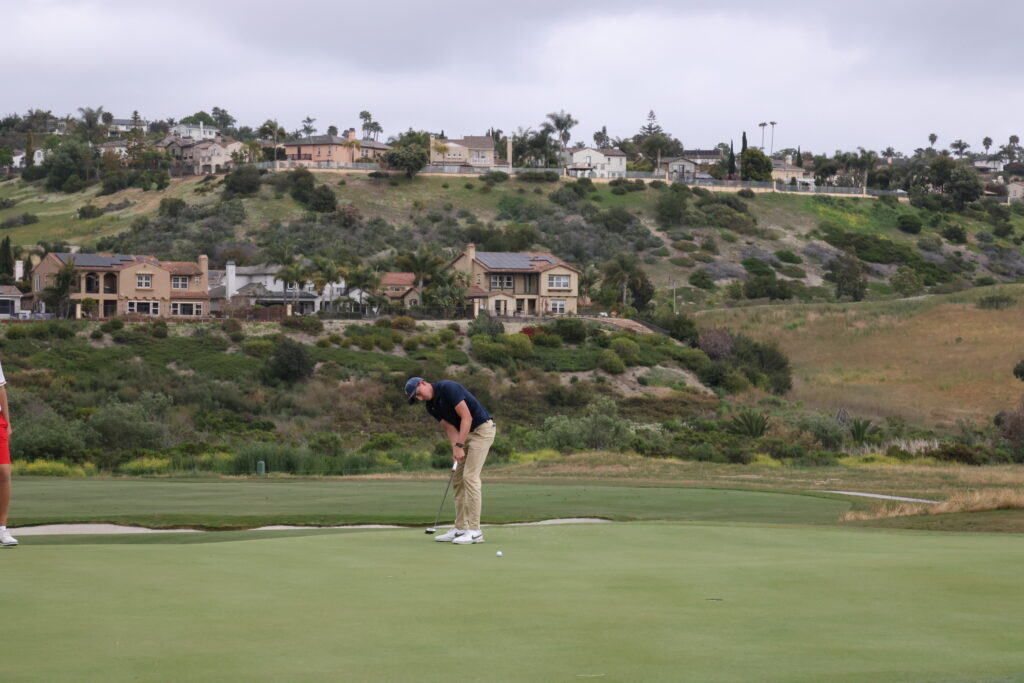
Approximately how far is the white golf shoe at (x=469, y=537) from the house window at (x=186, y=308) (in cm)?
8181

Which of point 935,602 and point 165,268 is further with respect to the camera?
point 165,268

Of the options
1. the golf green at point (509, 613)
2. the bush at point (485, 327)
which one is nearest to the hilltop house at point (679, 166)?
the bush at point (485, 327)

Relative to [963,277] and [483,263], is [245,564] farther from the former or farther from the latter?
[963,277]

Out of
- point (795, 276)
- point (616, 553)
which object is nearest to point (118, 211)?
point (795, 276)

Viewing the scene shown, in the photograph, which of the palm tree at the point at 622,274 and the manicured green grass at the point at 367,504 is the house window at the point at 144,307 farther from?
the manicured green grass at the point at 367,504

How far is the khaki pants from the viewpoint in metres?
14.3

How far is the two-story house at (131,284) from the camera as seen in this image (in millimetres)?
88688

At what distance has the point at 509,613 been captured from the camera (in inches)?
343

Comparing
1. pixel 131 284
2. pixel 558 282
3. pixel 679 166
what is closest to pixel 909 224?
pixel 679 166

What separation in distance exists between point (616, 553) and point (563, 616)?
4094 mm

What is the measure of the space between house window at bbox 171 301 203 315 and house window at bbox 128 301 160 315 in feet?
4.61

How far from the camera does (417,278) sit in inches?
3799

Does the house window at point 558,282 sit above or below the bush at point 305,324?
above

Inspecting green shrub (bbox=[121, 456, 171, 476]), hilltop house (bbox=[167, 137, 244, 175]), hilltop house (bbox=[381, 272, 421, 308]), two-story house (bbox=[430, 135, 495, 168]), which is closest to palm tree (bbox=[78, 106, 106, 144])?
hilltop house (bbox=[167, 137, 244, 175])
